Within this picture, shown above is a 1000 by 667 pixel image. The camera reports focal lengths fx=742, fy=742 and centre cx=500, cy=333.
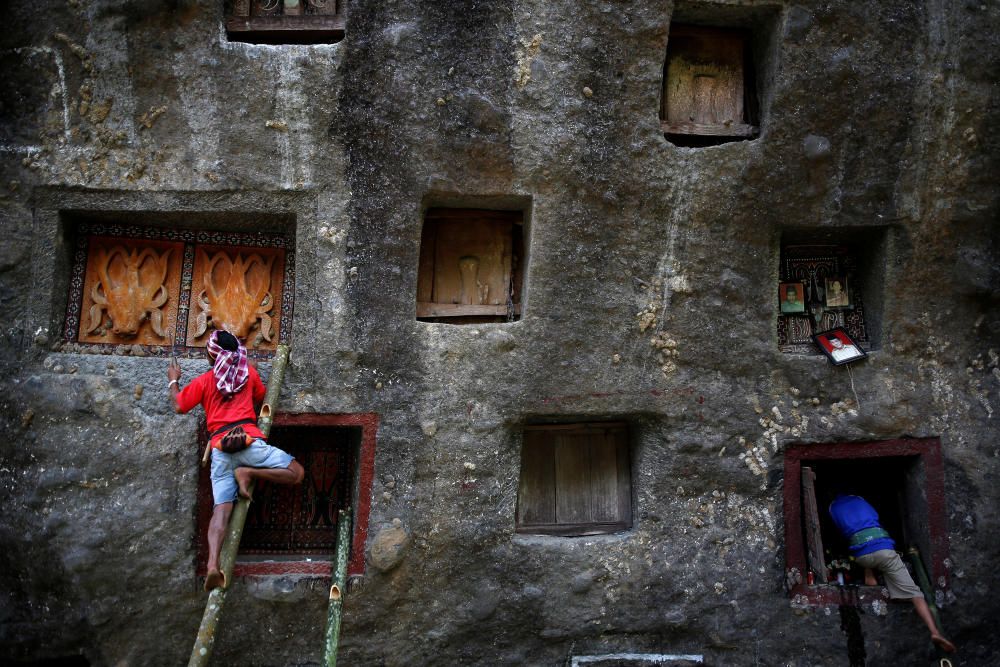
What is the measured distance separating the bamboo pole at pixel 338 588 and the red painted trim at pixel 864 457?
2.71 meters

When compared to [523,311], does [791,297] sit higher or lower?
higher

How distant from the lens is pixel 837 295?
4.96 meters

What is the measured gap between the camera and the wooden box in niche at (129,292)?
4.46m

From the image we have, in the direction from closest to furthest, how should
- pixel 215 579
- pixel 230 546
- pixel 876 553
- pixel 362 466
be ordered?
pixel 215 579
pixel 230 546
pixel 362 466
pixel 876 553

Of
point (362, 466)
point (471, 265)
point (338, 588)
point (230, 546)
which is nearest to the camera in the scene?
point (230, 546)

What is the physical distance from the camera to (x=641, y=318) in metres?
4.52

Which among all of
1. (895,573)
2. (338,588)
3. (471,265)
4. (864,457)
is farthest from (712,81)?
(338,588)

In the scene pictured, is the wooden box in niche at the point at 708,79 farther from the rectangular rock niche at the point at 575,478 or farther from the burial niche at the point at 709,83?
the rectangular rock niche at the point at 575,478

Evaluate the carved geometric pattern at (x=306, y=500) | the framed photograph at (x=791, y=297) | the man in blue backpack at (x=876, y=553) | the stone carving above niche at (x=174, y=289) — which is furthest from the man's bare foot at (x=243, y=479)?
the man in blue backpack at (x=876, y=553)

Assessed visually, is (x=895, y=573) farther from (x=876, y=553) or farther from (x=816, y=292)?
(x=816, y=292)

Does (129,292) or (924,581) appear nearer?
(129,292)

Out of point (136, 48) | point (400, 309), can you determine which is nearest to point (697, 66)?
point (400, 309)

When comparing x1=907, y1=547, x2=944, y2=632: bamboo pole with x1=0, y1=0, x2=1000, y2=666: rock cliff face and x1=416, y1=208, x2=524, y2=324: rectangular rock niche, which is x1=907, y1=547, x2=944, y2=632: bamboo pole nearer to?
x1=0, y1=0, x2=1000, y2=666: rock cliff face

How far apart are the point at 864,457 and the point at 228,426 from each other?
3.87m
